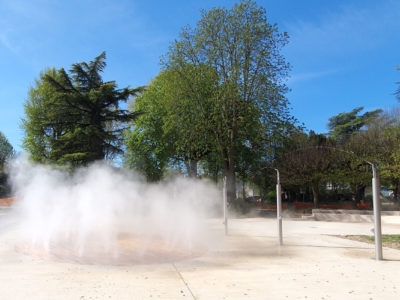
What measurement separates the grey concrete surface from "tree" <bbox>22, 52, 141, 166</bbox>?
21426 mm

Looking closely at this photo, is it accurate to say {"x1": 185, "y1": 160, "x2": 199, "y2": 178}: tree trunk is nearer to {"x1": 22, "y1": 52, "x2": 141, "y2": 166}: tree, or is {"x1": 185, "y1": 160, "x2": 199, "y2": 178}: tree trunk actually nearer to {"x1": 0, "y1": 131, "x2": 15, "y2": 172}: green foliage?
{"x1": 22, "y1": 52, "x2": 141, "y2": 166}: tree

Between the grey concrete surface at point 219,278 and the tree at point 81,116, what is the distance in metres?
21.4

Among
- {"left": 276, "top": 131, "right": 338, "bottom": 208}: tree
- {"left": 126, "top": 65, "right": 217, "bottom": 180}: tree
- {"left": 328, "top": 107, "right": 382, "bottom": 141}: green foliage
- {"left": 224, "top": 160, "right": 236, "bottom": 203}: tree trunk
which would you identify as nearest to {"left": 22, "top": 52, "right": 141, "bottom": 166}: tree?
{"left": 126, "top": 65, "right": 217, "bottom": 180}: tree

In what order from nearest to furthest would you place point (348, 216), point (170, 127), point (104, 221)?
point (104, 221) < point (348, 216) < point (170, 127)

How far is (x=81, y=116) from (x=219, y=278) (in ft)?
99.2

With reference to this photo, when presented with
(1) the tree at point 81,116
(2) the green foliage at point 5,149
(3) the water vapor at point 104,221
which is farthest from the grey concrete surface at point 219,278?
(2) the green foliage at point 5,149

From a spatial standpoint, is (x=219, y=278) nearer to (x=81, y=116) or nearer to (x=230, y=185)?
(x=230, y=185)

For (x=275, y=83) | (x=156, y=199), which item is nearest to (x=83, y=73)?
(x=156, y=199)

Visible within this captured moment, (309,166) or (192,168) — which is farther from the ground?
(192,168)

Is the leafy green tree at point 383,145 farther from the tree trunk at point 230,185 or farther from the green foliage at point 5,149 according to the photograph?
the green foliage at point 5,149

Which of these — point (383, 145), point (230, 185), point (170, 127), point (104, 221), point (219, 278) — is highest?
point (170, 127)

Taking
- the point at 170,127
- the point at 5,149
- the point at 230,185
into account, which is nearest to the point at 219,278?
the point at 230,185

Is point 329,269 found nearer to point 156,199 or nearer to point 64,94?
point 156,199

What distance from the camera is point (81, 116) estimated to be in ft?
113
